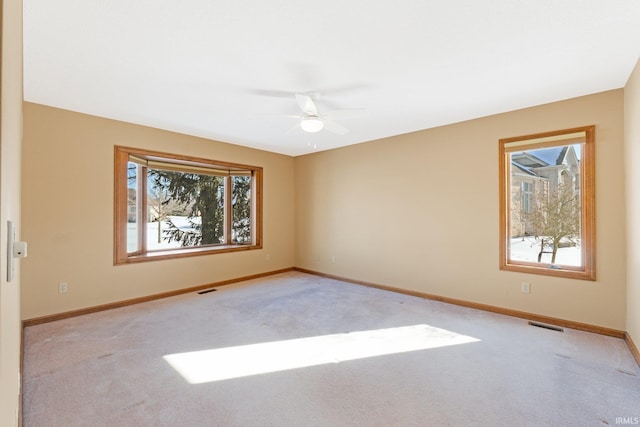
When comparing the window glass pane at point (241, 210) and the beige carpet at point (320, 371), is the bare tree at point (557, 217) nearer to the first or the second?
the beige carpet at point (320, 371)

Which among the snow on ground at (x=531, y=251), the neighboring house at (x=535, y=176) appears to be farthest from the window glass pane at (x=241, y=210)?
the neighboring house at (x=535, y=176)

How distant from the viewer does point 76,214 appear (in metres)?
3.54

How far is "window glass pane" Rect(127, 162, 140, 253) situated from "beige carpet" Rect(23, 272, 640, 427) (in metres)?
1.02

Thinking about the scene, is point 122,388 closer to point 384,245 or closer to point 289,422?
point 289,422

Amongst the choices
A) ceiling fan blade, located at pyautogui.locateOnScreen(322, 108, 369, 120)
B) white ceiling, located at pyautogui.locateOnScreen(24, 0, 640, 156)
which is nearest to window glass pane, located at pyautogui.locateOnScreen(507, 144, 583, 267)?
white ceiling, located at pyautogui.locateOnScreen(24, 0, 640, 156)

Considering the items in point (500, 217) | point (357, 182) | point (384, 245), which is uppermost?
point (357, 182)

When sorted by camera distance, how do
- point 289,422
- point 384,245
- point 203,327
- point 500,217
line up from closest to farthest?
1. point 289,422
2. point 203,327
3. point 500,217
4. point 384,245

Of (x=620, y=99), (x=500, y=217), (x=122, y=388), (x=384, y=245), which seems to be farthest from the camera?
(x=384, y=245)

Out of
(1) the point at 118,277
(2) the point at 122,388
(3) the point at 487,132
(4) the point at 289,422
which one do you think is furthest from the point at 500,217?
(1) the point at 118,277

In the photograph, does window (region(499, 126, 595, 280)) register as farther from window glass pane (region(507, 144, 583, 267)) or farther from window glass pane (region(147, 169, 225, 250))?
window glass pane (region(147, 169, 225, 250))

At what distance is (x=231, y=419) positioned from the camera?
1.79m

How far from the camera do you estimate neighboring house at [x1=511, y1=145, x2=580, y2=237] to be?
10.8 ft

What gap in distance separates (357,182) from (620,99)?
3.25m

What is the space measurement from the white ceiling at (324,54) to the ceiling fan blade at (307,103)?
123mm
